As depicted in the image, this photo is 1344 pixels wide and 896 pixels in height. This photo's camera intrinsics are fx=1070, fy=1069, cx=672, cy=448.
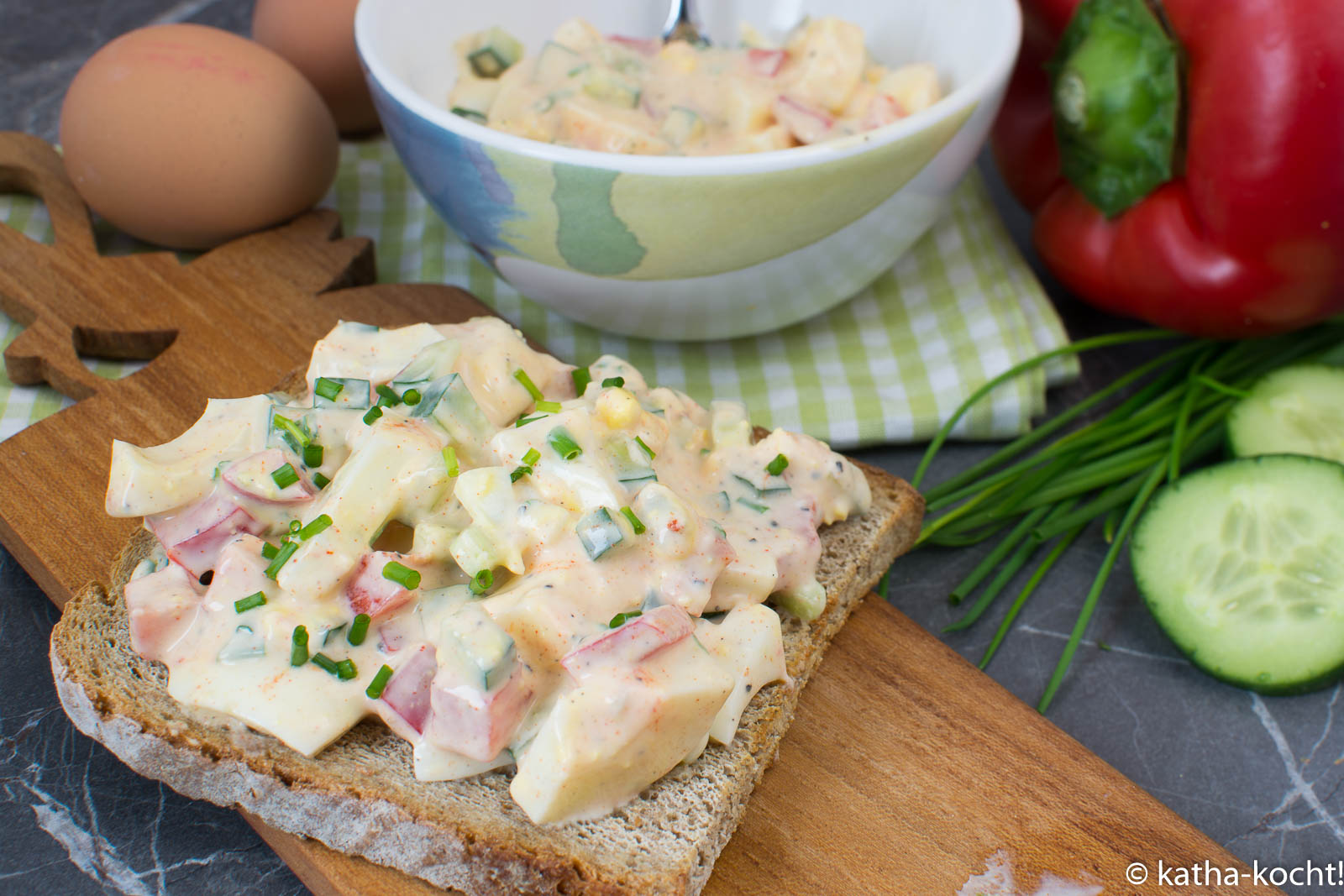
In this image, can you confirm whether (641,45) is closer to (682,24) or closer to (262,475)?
(682,24)

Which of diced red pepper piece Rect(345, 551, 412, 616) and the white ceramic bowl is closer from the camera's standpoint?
diced red pepper piece Rect(345, 551, 412, 616)

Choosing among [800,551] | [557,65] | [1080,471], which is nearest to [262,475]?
[800,551]

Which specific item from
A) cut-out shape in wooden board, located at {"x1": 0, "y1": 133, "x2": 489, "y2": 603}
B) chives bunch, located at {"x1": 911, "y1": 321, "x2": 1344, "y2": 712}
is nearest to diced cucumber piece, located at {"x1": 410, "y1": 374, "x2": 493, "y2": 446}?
cut-out shape in wooden board, located at {"x1": 0, "y1": 133, "x2": 489, "y2": 603}

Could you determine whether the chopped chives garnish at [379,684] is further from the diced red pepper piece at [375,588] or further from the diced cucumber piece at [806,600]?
the diced cucumber piece at [806,600]

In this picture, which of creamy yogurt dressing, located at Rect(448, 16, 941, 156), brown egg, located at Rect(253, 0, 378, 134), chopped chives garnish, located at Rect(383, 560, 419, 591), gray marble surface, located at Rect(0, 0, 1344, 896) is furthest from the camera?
brown egg, located at Rect(253, 0, 378, 134)

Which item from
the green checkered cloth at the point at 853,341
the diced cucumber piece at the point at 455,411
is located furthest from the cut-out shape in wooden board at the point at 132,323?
the diced cucumber piece at the point at 455,411

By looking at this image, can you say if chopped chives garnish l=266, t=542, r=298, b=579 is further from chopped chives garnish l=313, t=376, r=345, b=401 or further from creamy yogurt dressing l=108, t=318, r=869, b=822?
chopped chives garnish l=313, t=376, r=345, b=401
